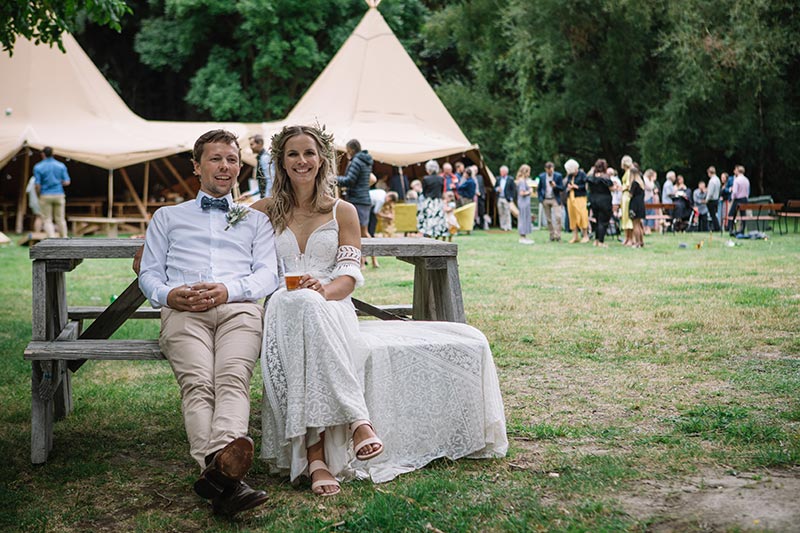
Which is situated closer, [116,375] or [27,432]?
[27,432]

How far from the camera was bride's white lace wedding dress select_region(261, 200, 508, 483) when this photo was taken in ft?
12.5

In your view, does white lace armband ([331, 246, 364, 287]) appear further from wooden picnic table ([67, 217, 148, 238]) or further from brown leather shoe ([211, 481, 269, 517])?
wooden picnic table ([67, 217, 148, 238])

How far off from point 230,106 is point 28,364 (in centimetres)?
2635

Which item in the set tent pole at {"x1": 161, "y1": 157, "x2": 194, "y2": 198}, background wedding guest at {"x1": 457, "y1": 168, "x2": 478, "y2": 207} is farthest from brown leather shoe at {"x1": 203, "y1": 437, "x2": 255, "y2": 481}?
tent pole at {"x1": 161, "y1": 157, "x2": 194, "y2": 198}

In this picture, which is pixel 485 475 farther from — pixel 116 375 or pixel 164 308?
pixel 116 375

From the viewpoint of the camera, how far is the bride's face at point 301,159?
14.2ft

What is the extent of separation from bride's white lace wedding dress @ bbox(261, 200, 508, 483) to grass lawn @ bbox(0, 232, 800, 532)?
0.15m

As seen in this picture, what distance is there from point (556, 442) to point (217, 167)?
2.10 m

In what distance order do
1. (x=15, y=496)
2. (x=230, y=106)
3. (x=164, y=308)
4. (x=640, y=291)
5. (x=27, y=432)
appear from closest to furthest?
(x=15, y=496) < (x=164, y=308) < (x=27, y=432) < (x=640, y=291) < (x=230, y=106)

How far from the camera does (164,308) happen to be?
4164 millimetres

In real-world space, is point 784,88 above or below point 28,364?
above

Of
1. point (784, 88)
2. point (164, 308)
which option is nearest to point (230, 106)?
point (784, 88)

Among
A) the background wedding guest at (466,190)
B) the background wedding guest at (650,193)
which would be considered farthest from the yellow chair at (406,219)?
the background wedding guest at (650,193)

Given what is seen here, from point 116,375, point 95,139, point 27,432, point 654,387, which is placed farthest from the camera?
point 95,139
